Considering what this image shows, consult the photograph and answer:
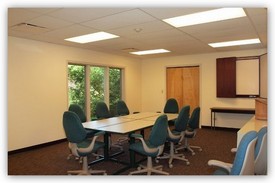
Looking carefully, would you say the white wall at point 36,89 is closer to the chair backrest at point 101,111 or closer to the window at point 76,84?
the window at point 76,84

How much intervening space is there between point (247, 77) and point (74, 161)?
16.3ft

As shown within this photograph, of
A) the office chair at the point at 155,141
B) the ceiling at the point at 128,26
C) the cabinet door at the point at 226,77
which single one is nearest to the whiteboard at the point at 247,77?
the cabinet door at the point at 226,77

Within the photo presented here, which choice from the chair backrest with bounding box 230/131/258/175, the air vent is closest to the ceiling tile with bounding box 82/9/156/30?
the air vent

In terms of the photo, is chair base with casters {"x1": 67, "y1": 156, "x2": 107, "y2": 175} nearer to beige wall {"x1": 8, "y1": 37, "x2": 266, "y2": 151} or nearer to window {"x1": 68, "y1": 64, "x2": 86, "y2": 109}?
beige wall {"x1": 8, "y1": 37, "x2": 266, "y2": 151}

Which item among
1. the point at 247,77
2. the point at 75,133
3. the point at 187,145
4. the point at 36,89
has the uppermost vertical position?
the point at 247,77

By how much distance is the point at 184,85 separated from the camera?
7.01m

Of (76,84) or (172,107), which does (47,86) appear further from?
(172,107)

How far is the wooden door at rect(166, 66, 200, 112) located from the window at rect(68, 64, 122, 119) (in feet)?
5.76

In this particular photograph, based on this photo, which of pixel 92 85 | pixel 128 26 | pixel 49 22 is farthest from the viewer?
pixel 92 85

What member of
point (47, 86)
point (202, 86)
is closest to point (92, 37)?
point (47, 86)

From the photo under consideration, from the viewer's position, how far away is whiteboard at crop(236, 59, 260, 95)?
18.8 ft

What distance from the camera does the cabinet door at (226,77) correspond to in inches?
237
